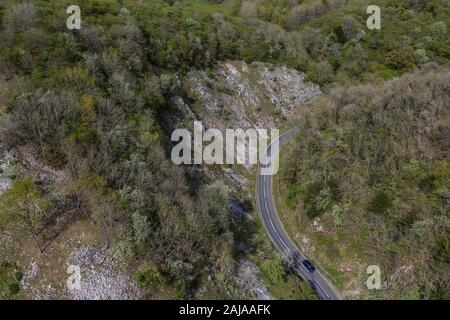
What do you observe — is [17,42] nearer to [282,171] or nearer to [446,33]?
[282,171]

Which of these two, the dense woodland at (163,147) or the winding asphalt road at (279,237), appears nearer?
the dense woodland at (163,147)

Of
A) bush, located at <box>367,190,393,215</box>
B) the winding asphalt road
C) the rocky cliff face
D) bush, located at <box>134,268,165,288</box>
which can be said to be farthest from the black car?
the rocky cliff face

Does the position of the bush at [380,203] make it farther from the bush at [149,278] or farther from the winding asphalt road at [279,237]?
the bush at [149,278]

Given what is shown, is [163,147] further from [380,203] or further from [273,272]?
[380,203]

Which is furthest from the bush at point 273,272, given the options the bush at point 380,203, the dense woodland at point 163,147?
the bush at point 380,203

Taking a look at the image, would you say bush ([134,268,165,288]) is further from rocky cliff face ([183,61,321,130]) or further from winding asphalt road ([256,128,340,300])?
rocky cliff face ([183,61,321,130])

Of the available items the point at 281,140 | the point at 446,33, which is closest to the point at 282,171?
the point at 281,140
